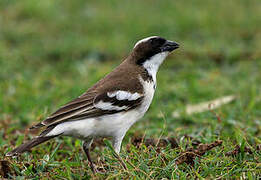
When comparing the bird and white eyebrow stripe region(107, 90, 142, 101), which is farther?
white eyebrow stripe region(107, 90, 142, 101)

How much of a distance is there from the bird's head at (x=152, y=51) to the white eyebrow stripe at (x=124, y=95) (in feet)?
1.90

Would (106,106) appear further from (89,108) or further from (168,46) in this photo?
(168,46)

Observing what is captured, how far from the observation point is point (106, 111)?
16.1ft

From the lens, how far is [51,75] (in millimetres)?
8594

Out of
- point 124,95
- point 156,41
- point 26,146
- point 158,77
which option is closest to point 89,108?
point 124,95

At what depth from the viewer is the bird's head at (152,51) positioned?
5.54 meters

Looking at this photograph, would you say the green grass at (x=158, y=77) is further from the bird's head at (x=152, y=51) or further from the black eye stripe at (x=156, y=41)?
the black eye stripe at (x=156, y=41)

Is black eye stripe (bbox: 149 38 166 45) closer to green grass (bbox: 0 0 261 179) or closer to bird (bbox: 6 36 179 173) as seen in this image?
bird (bbox: 6 36 179 173)

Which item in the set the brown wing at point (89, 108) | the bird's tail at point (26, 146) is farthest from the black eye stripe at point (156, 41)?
the bird's tail at point (26, 146)

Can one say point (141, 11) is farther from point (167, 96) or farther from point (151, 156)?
point (151, 156)

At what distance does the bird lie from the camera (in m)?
4.71

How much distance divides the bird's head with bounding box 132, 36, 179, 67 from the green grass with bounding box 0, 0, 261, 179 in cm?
80

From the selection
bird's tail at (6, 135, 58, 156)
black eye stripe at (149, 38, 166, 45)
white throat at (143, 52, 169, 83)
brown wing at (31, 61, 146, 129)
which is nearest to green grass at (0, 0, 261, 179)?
bird's tail at (6, 135, 58, 156)

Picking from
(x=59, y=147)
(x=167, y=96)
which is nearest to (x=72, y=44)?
(x=167, y=96)
